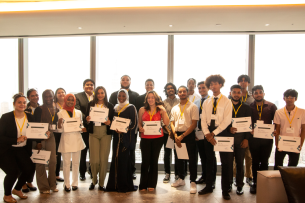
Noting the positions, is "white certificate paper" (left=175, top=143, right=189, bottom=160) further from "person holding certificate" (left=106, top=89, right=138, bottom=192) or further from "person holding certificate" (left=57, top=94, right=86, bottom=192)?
"person holding certificate" (left=57, top=94, right=86, bottom=192)

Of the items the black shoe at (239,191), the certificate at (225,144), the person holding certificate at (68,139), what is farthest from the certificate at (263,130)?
the person holding certificate at (68,139)

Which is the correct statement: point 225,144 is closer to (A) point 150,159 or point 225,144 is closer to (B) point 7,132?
(A) point 150,159

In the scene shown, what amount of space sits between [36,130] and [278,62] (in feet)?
17.3

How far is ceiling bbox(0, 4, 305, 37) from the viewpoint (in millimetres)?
3562

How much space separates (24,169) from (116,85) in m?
2.64

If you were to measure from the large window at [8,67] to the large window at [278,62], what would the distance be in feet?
19.7

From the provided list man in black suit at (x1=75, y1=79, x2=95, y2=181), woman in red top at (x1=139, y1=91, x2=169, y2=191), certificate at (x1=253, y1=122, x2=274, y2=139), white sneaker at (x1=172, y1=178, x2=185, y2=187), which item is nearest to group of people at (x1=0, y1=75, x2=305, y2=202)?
woman in red top at (x1=139, y1=91, x2=169, y2=191)

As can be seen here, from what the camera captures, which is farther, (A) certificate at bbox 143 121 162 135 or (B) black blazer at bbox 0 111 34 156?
(A) certificate at bbox 143 121 162 135

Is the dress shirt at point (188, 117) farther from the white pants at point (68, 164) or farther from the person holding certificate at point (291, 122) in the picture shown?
the white pants at point (68, 164)

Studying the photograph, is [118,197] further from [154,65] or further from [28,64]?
[28,64]

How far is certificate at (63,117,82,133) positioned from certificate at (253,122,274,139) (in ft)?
9.34

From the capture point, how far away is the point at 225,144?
3.12 m

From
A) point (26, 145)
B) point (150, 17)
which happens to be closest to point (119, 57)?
point (150, 17)

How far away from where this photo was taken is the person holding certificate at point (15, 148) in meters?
2.98
